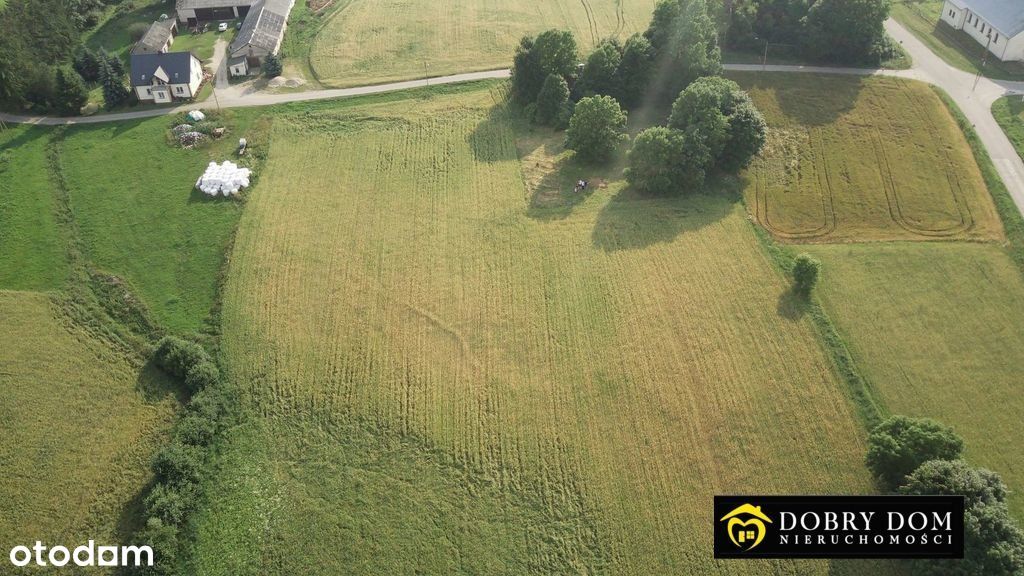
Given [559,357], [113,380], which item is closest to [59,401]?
[113,380]

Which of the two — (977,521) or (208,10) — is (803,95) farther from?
(208,10)

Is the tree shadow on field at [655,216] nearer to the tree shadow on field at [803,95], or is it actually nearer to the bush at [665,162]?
the bush at [665,162]

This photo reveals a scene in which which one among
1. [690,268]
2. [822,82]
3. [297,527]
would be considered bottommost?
[297,527]

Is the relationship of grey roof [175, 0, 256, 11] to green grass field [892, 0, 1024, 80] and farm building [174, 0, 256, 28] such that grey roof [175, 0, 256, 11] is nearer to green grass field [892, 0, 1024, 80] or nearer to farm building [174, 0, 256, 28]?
farm building [174, 0, 256, 28]

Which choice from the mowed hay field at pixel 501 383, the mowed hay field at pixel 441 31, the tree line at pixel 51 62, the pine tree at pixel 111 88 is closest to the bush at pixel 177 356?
the mowed hay field at pixel 501 383

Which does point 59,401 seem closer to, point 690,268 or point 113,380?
point 113,380
